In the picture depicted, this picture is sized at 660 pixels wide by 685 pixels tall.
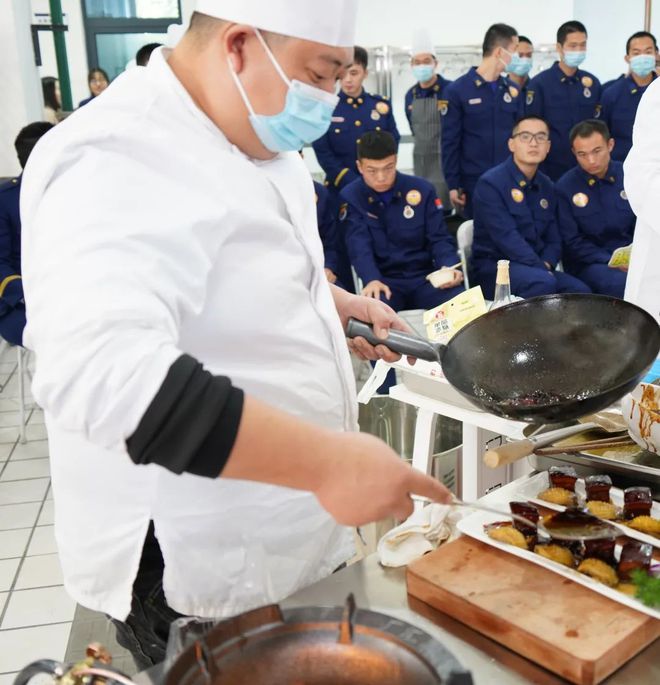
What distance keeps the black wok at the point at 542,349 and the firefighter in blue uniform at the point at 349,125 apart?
13.8 ft

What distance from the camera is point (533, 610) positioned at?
0.93 m

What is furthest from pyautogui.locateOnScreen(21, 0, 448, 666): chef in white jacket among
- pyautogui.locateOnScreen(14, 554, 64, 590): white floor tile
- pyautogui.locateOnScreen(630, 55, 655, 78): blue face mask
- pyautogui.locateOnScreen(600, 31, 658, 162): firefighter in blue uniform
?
pyautogui.locateOnScreen(630, 55, 655, 78): blue face mask

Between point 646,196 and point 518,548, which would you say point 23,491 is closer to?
point 646,196

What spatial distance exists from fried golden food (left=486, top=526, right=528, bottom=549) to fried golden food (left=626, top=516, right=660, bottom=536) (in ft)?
0.51

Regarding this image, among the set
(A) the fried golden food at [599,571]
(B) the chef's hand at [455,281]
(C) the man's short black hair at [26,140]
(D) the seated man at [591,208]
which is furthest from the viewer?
(D) the seated man at [591,208]

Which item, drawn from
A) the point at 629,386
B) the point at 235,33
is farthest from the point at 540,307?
the point at 235,33

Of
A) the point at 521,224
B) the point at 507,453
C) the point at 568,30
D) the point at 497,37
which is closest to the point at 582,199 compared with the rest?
the point at 521,224

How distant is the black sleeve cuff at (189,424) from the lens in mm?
718

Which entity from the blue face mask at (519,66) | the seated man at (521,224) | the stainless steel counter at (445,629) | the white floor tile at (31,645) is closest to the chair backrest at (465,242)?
the seated man at (521,224)

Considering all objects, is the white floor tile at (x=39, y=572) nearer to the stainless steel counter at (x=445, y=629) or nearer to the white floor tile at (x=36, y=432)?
the white floor tile at (x=36, y=432)

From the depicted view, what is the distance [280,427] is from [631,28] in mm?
9014

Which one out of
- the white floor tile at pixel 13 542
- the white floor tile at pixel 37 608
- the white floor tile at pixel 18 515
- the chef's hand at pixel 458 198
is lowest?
the white floor tile at pixel 18 515

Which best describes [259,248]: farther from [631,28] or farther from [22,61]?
[631,28]

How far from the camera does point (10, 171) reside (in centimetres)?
502
